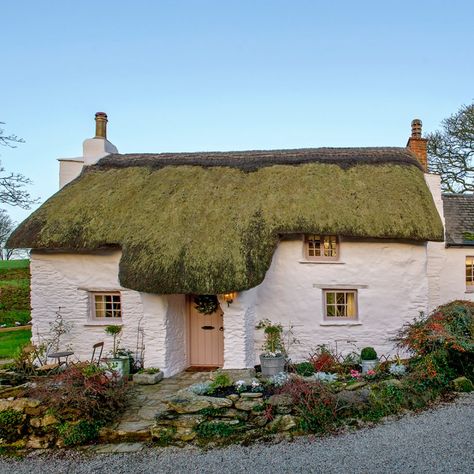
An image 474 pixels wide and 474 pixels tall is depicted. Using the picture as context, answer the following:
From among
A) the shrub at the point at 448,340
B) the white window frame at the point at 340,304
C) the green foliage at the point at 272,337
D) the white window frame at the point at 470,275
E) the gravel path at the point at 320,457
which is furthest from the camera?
the white window frame at the point at 470,275

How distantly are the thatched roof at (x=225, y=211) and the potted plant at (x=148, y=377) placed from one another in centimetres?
199

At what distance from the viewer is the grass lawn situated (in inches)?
492

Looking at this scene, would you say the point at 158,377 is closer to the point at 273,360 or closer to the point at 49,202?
the point at 273,360

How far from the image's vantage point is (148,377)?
8695mm

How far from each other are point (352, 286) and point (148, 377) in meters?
5.46

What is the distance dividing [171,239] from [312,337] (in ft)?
14.4

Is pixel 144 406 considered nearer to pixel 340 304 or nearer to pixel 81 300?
pixel 81 300

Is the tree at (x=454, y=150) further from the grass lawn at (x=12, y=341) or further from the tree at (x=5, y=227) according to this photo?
the tree at (x=5, y=227)

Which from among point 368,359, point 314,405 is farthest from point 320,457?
point 368,359

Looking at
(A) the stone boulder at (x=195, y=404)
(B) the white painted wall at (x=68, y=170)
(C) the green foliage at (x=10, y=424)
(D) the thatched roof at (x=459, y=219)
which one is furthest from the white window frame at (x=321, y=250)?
(B) the white painted wall at (x=68, y=170)

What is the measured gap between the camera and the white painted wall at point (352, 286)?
980 cm

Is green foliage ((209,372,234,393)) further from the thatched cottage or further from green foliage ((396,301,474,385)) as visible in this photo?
green foliage ((396,301,474,385))

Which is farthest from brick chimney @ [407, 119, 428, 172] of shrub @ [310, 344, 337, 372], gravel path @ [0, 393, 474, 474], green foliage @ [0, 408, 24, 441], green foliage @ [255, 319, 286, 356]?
green foliage @ [0, 408, 24, 441]

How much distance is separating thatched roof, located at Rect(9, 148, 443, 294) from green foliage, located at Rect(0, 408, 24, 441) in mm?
3193
